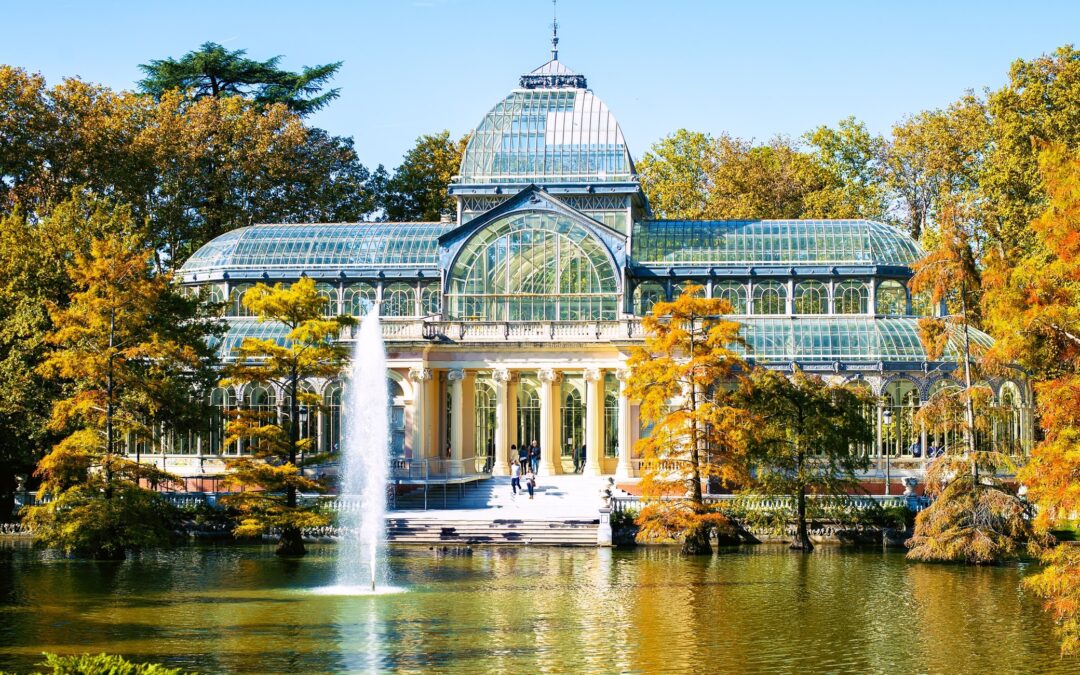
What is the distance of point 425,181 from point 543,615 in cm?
5762

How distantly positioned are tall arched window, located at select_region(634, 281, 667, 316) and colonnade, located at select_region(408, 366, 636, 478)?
3.66 metres

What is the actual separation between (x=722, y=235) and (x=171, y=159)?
30.2 m

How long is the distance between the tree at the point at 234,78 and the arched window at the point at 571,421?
31784mm

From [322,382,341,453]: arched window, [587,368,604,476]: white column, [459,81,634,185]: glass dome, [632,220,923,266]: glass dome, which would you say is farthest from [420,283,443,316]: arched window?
[632,220,923,266]: glass dome

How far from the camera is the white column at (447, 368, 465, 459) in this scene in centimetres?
6416

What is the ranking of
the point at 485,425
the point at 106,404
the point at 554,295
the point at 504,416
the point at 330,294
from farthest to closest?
1. the point at 485,425
2. the point at 330,294
3. the point at 554,295
4. the point at 504,416
5. the point at 106,404

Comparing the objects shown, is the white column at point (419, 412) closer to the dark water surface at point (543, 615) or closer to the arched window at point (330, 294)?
the arched window at point (330, 294)

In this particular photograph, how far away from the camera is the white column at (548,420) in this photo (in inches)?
2512

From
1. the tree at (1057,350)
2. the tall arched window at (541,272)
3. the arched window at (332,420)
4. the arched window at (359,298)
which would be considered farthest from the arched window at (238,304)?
the tree at (1057,350)

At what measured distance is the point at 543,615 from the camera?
35.4m

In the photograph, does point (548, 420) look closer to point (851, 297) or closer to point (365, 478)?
point (365, 478)

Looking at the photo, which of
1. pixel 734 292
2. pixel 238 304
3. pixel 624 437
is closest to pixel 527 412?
pixel 624 437

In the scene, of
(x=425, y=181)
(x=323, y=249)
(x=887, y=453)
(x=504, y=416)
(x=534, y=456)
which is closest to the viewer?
(x=887, y=453)

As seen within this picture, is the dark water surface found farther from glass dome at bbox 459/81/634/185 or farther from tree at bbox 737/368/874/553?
glass dome at bbox 459/81/634/185
